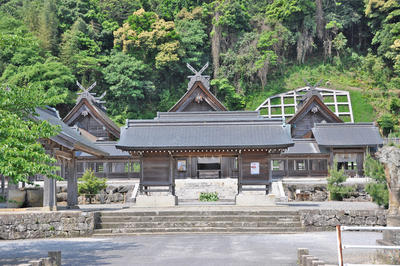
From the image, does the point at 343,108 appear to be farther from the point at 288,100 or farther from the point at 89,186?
the point at 89,186

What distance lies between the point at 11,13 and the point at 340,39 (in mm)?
42104

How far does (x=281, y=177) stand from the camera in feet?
92.0

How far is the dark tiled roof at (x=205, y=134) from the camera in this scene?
1809cm

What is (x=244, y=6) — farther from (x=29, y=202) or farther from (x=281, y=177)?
(x=29, y=202)

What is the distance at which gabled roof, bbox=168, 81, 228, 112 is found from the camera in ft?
98.0

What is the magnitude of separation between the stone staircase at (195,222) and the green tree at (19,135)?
5669 mm

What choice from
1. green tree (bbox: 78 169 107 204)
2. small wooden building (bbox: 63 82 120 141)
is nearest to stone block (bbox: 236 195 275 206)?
green tree (bbox: 78 169 107 204)

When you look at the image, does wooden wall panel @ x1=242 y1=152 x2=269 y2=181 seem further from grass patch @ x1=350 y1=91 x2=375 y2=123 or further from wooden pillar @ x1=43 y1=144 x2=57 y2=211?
grass patch @ x1=350 y1=91 x2=375 y2=123

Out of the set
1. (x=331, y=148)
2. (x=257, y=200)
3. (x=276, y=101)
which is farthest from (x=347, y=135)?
(x=276, y=101)

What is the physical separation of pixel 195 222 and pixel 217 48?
128 ft

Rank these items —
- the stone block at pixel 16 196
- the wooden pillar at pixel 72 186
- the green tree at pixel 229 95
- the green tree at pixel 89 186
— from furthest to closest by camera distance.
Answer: the green tree at pixel 229 95 → the green tree at pixel 89 186 → the wooden pillar at pixel 72 186 → the stone block at pixel 16 196

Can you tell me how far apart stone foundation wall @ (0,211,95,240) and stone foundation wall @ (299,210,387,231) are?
765cm

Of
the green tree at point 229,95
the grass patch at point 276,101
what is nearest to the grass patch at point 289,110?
the grass patch at point 276,101

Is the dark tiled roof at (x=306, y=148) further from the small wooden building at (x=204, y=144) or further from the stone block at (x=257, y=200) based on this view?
the stone block at (x=257, y=200)
